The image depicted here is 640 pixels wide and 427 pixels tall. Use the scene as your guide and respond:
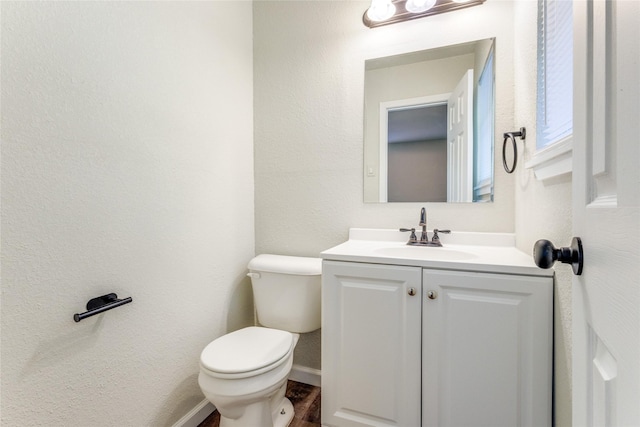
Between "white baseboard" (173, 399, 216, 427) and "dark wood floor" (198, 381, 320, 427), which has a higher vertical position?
"white baseboard" (173, 399, 216, 427)

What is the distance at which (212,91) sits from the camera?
1508 mm

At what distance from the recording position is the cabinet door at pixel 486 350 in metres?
0.97

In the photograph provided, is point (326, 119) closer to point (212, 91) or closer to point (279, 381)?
point (212, 91)

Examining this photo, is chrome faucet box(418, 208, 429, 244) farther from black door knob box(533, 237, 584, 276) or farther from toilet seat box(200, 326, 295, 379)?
black door knob box(533, 237, 584, 276)

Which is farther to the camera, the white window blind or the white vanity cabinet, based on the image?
the white vanity cabinet

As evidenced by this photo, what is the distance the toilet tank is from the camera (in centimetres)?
150

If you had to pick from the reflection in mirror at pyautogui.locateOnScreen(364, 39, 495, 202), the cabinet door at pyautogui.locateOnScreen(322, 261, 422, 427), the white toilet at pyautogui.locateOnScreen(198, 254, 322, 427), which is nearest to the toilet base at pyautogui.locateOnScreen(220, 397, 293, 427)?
the white toilet at pyautogui.locateOnScreen(198, 254, 322, 427)

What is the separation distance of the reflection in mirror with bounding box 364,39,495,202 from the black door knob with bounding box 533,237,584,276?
1.05m

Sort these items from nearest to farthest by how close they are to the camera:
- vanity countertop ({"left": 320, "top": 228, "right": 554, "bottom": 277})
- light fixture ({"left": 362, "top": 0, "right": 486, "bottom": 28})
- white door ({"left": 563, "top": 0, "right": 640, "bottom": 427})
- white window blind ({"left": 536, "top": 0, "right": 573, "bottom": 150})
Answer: white door ({"left": 563, "top": 0, "right": 640, "bottom": 427}) < white window blind ({"left": 536, "top": 0, "right": 573, "bottom": 150}) < vanity countertop ({"left": 320, "top": 228, "right": 554, "bottom": 277}) < light fixture ({"left": 362, "top": 0, "right": 486, "bottom": 28})

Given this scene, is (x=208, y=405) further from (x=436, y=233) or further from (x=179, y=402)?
(x=436, y=233)

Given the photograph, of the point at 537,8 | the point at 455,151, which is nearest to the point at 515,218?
the point at 455,151

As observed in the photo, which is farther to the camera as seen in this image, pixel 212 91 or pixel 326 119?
pixel 326 119

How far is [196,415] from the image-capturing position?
1.38 m

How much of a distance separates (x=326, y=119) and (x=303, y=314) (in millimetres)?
1119
